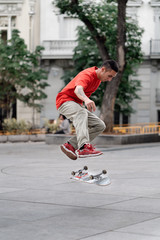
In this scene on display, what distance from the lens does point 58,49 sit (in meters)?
36.2

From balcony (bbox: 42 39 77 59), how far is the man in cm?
2904

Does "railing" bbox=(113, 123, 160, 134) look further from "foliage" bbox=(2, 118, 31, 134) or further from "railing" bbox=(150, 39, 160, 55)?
"railing" bbox=(150, 39, 160, 55)

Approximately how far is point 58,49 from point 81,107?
1161 inches

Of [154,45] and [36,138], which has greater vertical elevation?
[154,45]

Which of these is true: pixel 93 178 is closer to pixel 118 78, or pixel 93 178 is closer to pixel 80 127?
pixel 80 127

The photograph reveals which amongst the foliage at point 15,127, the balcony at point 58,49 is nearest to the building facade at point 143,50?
the balcony at point 58,49

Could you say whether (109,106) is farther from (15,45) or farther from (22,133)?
(15,45)

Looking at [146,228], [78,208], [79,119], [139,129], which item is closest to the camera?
[146,228]

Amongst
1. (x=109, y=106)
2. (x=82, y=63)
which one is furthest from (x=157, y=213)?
(x=82, y=63)

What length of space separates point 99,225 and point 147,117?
31.1 m

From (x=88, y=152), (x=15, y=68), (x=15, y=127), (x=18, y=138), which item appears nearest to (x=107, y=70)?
(x=88, y=152)

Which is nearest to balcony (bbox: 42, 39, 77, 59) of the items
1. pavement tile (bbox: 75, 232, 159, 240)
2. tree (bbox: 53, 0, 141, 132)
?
tree (bbox: 53, 0, 141, 132)

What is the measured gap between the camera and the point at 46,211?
5812 mm

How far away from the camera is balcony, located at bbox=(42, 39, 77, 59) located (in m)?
36.1
